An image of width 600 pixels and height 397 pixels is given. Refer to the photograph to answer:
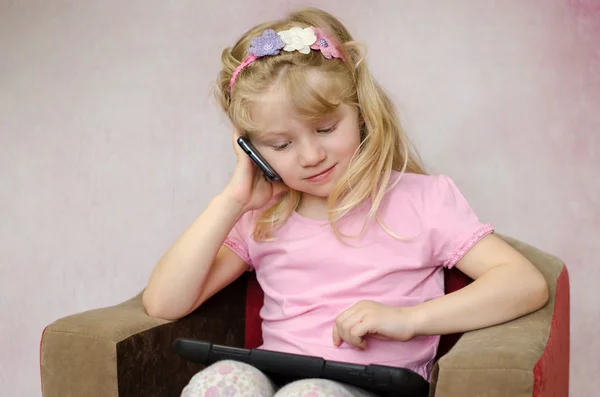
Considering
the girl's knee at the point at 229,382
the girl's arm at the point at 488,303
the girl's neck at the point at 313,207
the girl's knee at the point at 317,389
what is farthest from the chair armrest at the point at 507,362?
the girl's neck at the point at 313,207

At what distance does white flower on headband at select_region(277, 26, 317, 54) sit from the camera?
4.78 feet

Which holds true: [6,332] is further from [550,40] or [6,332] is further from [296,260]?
[550,40]

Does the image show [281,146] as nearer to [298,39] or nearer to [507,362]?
[298,39]

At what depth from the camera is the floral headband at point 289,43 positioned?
4.78ft

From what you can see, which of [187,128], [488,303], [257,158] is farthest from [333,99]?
[187,128]

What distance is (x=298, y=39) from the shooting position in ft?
4.81

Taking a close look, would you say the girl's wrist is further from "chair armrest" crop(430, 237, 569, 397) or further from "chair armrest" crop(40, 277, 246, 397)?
"chair armrest" crop(430, 237, 569, 397)

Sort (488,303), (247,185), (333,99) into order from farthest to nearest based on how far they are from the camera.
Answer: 1. (247,185)
2. (333,99)
3. (488,303)

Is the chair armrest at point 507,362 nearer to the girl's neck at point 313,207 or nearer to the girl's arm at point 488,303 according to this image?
the girl's arm at point 488,303

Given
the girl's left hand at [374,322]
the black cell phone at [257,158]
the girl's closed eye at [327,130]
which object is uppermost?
the girl's closed eye at [327,130]

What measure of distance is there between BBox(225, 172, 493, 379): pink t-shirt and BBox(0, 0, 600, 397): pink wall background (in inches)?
19.6

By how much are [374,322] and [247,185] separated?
1.28 ft

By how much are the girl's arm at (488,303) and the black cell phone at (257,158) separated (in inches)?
14.0

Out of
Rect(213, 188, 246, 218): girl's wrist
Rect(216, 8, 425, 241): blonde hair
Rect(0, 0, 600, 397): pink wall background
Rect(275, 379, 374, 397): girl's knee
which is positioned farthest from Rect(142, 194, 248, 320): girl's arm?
Rect(0, 0, 600, 397): pink wall background
